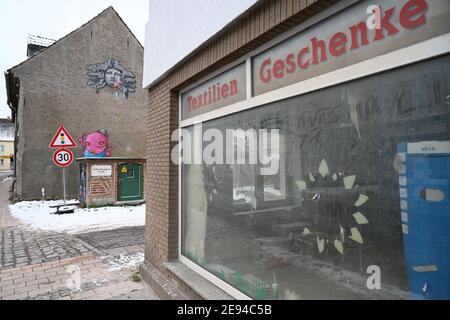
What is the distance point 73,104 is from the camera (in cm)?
1598

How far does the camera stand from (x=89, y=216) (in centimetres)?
1052

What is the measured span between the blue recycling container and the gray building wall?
16.8 m

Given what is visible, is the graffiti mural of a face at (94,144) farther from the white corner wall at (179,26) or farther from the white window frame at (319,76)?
the white window frame at (319,76)

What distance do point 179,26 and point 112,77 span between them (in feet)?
47.8

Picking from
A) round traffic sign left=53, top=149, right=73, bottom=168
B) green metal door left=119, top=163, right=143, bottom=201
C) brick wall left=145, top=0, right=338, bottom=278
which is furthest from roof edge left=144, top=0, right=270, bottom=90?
green metal door left=119, top=163, right=143, bottom=201

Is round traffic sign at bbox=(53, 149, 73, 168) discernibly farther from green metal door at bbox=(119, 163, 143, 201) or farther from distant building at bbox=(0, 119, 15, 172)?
distant building at bbox=(0, 119, 15, 172)

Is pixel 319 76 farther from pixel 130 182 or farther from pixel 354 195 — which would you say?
pixel 130 182

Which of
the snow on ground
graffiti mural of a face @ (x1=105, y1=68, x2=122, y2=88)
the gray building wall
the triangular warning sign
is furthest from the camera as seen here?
graffiti mural of a face @ (x1=105, y1=68, x2=122, y2=88)

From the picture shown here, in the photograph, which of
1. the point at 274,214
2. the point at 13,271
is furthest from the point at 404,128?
the point at 13,271

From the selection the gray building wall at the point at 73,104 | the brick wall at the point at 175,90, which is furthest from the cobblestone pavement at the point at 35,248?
the gray building wall at the point at 73,104

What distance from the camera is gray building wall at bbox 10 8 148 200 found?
14867 millimetres

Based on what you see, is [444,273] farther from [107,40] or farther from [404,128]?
[107,40]

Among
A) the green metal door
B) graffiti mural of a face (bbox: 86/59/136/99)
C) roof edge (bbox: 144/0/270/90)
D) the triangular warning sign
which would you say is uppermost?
graffiti mural of a face (bbox: 86/59/136/99)

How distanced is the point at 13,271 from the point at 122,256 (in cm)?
179
